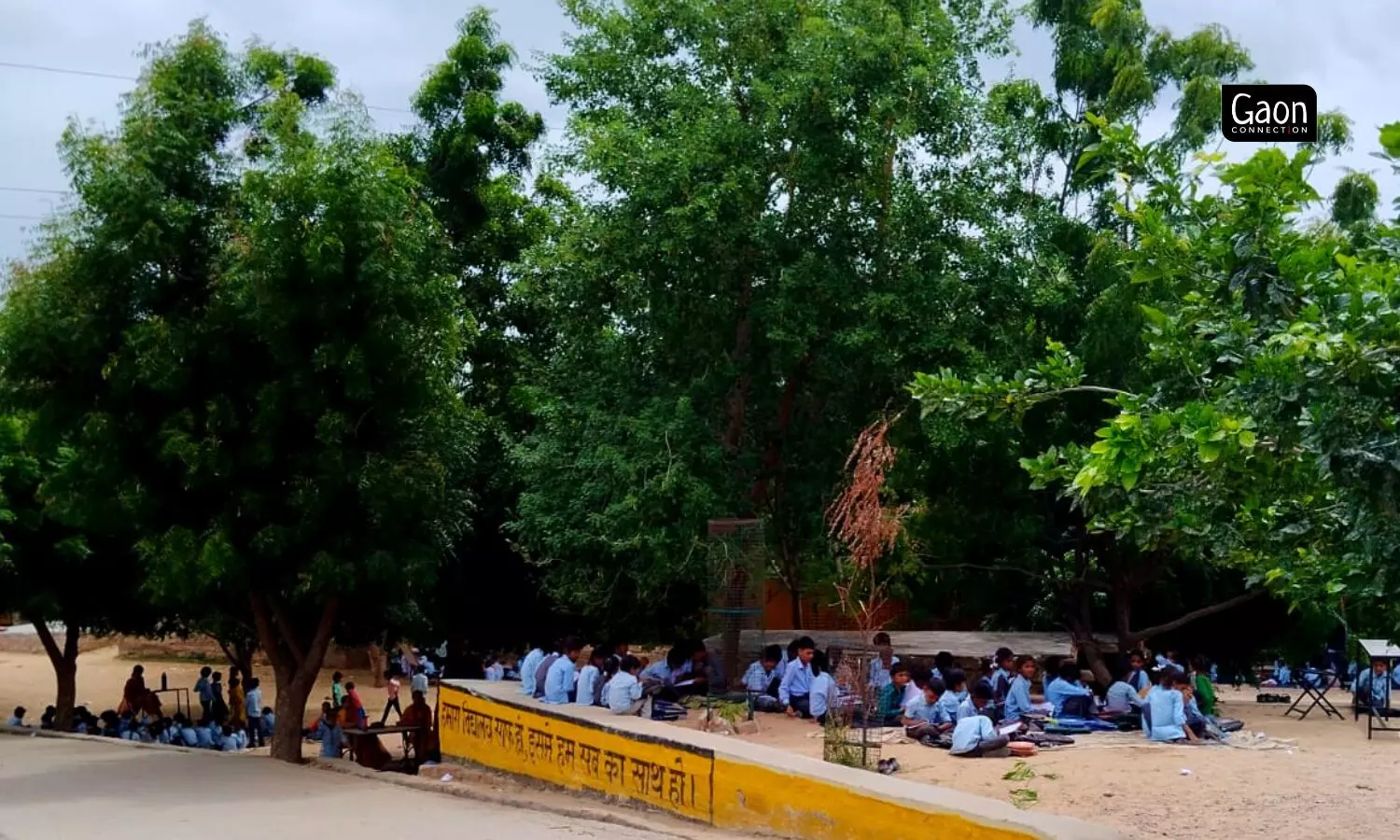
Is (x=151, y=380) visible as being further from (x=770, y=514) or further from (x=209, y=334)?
(x=770, y=514)

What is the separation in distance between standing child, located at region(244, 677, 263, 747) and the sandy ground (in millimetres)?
12773

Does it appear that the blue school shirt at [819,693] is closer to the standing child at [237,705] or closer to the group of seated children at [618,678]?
the group of seated children at [618,678]

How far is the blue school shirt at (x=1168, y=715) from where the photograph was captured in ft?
43.8

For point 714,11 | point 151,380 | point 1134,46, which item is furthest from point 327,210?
point 1134,46

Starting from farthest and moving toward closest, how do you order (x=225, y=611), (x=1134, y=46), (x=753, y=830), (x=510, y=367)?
(x=510, y=367), (x=225, y=611), (x=1134, y=46), (x=753, y=830)

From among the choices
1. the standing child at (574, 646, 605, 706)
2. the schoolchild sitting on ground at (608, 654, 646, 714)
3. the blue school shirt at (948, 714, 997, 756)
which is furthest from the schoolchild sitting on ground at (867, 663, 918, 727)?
the standing child at (574, 646, 605, 706)

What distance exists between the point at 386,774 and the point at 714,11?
9.91 metres

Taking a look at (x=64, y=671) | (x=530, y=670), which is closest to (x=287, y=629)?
(x=530, y=670)

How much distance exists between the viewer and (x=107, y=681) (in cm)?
3719

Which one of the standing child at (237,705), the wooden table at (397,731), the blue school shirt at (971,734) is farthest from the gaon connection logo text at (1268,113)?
the standing child at (237,705)

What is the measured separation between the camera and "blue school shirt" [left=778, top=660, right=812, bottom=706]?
632 inches

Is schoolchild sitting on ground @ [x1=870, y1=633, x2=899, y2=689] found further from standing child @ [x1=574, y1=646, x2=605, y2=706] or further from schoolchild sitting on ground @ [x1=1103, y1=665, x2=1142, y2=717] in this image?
standing child @ [x1=574, y1=646, x2=605, y2=706]

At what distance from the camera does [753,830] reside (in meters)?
10.4

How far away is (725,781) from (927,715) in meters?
4.03
